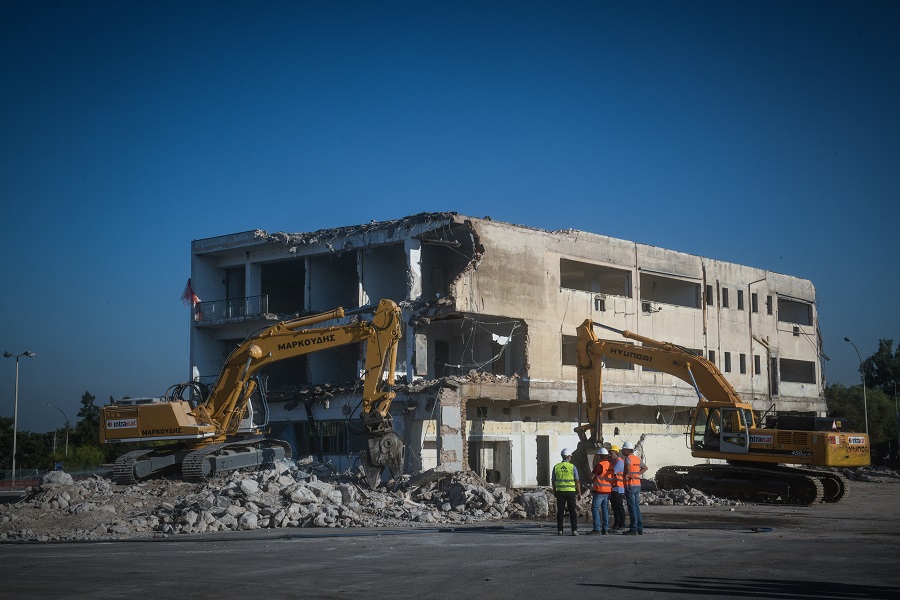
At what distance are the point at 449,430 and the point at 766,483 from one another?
1079 cm

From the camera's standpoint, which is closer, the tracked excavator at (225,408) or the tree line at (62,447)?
the tracked excavator at (225,408)

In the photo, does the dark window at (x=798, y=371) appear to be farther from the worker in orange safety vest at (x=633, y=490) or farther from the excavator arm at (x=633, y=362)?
the worker in orange safety vest at (x=633, y=490)

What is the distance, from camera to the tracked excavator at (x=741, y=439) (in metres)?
28.4

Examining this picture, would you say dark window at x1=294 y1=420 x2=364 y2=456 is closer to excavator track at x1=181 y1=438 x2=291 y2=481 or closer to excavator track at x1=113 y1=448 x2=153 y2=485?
excavator track at x1=181 y1=438 x2=291 y2=481

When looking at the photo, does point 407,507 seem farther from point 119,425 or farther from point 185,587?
point 185,587

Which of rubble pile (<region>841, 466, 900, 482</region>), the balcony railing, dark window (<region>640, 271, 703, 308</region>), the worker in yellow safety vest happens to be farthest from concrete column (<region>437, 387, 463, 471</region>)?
rubble pile (<region>841, 466, 900, 482</region>)

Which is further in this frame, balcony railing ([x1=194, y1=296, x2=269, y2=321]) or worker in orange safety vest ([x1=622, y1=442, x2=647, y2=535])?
balcony railing ([x1=194, y1=296, x2=269, y2=321])

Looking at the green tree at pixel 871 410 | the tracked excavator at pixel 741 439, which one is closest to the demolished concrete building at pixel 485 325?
the tracked excavator at pixel 741 439

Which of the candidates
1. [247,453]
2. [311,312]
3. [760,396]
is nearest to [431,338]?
[311,312]

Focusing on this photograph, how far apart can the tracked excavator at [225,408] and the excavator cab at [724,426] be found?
948cm

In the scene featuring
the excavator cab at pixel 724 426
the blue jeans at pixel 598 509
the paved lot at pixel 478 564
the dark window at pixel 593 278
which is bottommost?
the paved lot at pixel 478 564

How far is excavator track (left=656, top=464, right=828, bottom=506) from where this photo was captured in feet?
94.4

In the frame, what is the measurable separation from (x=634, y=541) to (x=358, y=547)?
4.97 m

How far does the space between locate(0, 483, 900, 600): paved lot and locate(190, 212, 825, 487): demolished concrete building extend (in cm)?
1416
